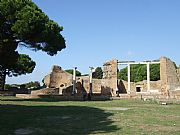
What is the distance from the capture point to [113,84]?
4147 cm

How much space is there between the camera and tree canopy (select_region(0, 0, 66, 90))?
21781mm

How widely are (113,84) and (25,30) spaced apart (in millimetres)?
21722

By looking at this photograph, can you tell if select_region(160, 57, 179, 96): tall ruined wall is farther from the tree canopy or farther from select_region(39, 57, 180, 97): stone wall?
the tree canopy

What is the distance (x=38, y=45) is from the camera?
24656mm

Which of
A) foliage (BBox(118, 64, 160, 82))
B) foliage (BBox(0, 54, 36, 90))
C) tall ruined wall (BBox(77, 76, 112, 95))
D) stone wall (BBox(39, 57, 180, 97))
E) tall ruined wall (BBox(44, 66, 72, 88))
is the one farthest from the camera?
foliage (BBox(118, 64, 160, 82))

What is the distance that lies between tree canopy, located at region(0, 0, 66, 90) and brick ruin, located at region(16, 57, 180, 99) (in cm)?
727

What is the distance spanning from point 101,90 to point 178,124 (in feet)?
111

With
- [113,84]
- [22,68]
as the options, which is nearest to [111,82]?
[113,84]

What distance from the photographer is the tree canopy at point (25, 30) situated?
21.8 metres

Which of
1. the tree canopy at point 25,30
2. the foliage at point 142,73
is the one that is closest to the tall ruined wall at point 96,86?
the tree canopy at point 25,30

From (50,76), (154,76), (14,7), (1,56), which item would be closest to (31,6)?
(14,7)

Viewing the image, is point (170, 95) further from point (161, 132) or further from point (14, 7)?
point (161, 132)

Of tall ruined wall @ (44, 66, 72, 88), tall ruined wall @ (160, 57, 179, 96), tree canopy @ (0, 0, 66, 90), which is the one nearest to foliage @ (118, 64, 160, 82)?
tall ruined wall @ (44, 66, 72, 88)

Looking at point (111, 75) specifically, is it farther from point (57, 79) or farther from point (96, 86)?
point (57, 79)
